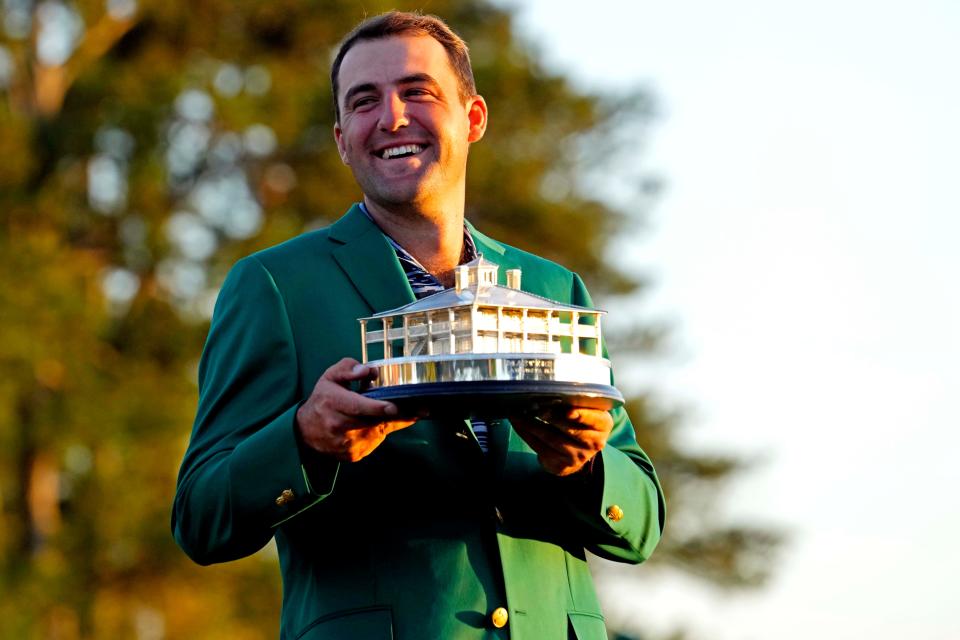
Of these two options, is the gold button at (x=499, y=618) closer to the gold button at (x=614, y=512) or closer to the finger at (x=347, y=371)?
the gold button at (x=614, y=512)

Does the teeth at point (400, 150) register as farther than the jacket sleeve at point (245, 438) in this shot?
Yes

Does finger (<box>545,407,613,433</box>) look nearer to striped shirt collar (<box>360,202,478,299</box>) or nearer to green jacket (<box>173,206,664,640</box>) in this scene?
green jacket (<box>173,206,664,640</box>)

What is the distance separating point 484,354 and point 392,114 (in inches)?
38.6

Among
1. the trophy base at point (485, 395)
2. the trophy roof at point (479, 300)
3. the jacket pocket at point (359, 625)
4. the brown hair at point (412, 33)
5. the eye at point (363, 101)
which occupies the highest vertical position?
the brown hair at point (412, 33)

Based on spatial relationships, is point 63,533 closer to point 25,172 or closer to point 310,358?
point 25,172

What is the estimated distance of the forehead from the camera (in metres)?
4.71

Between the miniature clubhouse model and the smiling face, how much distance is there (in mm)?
545

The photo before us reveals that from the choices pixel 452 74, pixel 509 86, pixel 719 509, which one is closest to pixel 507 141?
pixel 509 86

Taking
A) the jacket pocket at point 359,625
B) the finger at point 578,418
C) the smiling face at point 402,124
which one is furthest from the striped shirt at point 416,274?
the jacket pocket at point 359,625

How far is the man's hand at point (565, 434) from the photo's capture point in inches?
158

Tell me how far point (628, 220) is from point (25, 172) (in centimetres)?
957

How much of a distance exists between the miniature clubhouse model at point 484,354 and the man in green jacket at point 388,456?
8 centimetres

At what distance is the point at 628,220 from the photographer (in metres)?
27.2

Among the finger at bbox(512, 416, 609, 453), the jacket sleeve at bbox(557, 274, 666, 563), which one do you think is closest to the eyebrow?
the jacket sleeve at bbox(557, 274, 666, 563)
